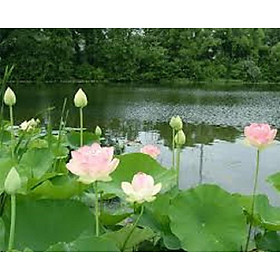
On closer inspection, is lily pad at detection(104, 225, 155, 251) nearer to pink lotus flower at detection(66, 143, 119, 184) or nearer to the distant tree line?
pink lotus flower at detection(66, 143, 119, 184)

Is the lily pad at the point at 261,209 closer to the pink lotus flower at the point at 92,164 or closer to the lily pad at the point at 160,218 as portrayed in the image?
the lily pad at the point at 160,218

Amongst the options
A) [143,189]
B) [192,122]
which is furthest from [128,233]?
[192,122]

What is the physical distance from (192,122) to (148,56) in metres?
3.94

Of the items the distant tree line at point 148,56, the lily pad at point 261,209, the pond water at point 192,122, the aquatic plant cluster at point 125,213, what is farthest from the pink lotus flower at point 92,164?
the distant tree line at point 148,56

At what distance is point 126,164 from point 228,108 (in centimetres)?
575

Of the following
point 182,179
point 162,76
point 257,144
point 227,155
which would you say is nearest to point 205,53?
point 162,76

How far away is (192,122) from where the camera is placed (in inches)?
186

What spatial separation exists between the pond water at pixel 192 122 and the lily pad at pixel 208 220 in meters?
0.20

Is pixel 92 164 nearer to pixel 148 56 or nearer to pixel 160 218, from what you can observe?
pixel 160 218

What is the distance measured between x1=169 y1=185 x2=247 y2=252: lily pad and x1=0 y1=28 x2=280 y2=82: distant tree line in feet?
17.5

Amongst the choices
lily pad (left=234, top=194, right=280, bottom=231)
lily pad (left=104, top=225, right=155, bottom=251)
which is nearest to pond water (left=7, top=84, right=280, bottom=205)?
lily pad (left=234, top=194, right=280, bottom=231)

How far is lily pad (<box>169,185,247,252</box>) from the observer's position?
0.52 m

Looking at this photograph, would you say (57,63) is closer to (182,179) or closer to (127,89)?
(127,89)
